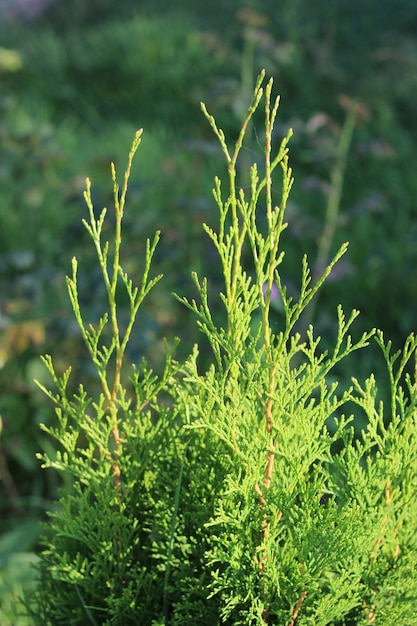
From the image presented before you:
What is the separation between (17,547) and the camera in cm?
270

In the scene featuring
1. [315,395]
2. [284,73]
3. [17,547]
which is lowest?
[17,547]

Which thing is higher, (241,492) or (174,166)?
(241,492)

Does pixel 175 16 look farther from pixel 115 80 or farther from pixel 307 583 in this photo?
pixel 307 583

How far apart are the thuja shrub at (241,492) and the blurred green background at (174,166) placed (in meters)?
0.26

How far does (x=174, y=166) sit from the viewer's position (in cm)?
361

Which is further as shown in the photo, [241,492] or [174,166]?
[174,166]

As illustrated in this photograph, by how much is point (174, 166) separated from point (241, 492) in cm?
269

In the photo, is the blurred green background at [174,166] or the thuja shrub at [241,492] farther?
the blurred green background at [174,166]

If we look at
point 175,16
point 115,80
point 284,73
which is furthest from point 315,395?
point 175,16

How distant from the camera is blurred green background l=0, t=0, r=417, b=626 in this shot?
9.79ft

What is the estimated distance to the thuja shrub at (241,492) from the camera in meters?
1.08

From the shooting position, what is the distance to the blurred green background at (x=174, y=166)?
298 centimetres

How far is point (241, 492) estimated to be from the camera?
3.57 feet

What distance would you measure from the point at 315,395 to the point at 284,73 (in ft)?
13.6
